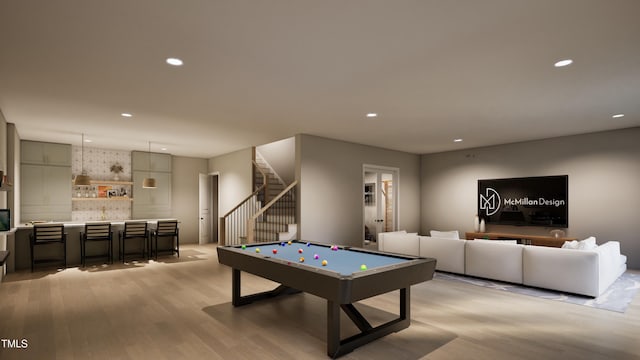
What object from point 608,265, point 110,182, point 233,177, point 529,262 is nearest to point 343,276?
point 529,262

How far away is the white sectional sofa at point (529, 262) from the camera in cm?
458

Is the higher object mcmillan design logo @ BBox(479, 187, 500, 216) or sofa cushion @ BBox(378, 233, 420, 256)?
mcmillan design logo @ BBox(479, 187, 500, 216)

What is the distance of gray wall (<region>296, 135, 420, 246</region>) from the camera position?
705 cm

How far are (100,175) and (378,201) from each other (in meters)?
7.30

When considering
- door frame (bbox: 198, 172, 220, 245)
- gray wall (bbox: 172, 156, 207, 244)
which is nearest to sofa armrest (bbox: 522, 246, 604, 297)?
door frame (bbox: 198, 172, 220, 245)

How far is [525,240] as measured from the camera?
7.46m

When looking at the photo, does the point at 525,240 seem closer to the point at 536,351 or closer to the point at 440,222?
the point at 440,222

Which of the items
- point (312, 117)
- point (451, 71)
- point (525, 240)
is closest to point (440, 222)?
point (525, 240)

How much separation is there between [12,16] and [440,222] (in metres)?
9.21

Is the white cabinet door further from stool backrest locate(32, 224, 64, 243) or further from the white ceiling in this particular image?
the white ceiling

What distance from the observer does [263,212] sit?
A: 7.57 m

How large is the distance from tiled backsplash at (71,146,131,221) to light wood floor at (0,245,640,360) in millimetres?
3765

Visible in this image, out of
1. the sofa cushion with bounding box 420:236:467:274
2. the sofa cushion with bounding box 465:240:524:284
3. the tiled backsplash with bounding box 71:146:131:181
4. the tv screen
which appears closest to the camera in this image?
the sofa cushion with bounding box 465:240:524:284

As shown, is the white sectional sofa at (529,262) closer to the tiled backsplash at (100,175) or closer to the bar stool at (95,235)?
the bar stool at (95,235)
